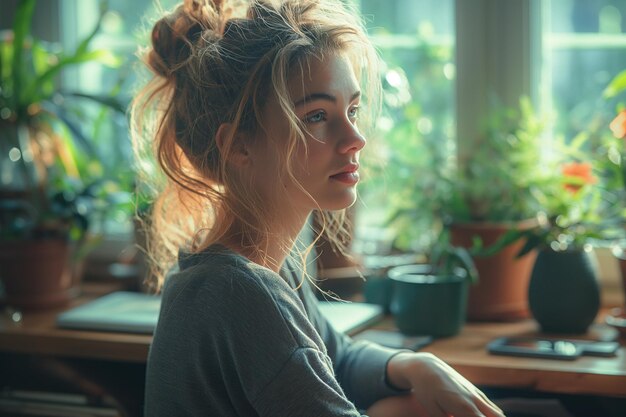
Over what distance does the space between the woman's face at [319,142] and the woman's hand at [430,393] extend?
265 mm

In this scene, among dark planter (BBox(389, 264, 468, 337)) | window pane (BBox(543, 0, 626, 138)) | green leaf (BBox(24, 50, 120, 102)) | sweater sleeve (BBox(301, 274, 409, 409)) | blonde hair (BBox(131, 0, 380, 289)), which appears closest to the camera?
blonde hair (BBox(131, 0, 380, 289))

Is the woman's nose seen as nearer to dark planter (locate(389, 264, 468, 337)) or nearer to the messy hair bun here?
the messy hair bun

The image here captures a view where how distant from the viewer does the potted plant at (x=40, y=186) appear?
186 cm

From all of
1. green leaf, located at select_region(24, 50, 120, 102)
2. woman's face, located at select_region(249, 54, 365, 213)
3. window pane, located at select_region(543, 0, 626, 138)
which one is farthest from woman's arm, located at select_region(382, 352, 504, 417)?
green leaf, located at select_region(24, 50, 120, 102)

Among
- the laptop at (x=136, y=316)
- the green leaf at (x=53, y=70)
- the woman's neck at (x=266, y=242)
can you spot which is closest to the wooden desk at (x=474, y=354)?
the laptop at (x=136, y=316)

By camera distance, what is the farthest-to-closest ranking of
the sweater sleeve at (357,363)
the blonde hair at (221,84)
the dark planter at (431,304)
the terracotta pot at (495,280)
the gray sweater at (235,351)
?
the terracotta pot at (495,280) < the dark planter at (431,304) < the sweater sleeve at (357,363) < the blonde hair at (221,84) < the gray sweater at (235,351)

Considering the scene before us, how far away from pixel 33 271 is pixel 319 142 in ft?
3.14

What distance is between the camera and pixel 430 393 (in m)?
1.21

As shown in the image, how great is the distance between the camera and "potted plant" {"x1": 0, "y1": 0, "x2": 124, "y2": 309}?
1.86m

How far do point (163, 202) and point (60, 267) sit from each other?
2.19ft

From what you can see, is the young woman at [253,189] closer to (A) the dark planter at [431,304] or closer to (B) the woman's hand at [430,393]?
(B) the woman's hand at [430,393]

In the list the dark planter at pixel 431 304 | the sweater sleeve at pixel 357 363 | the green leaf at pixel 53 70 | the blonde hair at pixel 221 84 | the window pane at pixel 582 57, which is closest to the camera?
the blonde hair at pixel 221 84

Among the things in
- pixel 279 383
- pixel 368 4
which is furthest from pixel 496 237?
pixel 279 383

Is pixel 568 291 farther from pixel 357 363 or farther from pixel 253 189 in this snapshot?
pixel 253 189
